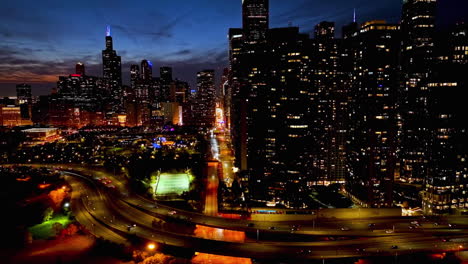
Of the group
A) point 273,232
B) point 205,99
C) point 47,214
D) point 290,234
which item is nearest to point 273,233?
point 273,232

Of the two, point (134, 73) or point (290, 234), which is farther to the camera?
point (134, 73)

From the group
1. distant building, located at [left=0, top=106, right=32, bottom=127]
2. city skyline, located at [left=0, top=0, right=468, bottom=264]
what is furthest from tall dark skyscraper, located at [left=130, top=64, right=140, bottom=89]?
city skyline, located at [left=0, top=0, right=468, bottom=264]

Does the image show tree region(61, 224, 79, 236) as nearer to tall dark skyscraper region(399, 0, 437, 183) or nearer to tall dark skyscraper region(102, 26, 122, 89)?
tall dark skyscraper region(399, 0, 437, 183)

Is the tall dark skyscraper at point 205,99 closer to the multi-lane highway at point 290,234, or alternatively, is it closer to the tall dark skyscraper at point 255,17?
the tall dark skyscraper at point 255,17

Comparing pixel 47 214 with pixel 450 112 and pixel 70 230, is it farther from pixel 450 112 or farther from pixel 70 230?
pixel 450 112

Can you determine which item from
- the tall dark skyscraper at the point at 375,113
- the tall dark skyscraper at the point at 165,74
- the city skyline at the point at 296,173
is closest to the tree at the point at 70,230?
the city skyline at the point at 296,173
